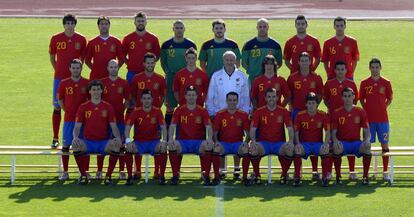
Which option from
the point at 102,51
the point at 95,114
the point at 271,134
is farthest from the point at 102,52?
the point at 271,134

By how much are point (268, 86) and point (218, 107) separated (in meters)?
0.81

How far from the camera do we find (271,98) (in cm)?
1717

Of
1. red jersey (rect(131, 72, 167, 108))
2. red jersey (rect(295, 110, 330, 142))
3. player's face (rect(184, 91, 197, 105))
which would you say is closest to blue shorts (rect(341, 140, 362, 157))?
red jersey (rect(295, 110, 330, 142))

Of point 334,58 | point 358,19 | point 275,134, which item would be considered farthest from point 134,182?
point 358,19

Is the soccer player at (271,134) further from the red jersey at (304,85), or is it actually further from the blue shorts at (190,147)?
the blue shorts at (190,147)

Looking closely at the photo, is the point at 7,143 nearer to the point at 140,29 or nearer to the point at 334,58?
the point at 140,29

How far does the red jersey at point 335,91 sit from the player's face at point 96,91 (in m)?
3.23

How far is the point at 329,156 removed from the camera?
17.2 m

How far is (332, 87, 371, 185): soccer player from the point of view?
679 inches

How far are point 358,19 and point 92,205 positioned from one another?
21861 mm

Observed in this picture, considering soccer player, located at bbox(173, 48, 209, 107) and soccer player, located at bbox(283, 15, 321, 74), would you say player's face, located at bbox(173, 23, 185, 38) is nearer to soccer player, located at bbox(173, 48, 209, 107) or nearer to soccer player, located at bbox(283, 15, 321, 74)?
soccer player, located at bbox(173, 48, 209, 107)

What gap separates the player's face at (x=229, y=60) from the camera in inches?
691

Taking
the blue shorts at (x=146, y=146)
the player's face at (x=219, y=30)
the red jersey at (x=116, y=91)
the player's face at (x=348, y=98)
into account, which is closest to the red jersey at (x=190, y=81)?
the player's face at (x=219, y=30)

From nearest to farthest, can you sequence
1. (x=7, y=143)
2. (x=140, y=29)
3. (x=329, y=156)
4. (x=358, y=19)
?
(x=329, y=156) → (x=140, y=29) → (x=7, y=143) → (x=358, y=19)
